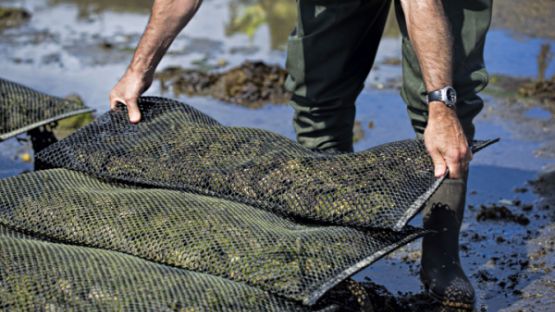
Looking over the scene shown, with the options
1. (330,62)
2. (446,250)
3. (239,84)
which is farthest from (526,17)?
(446,250)

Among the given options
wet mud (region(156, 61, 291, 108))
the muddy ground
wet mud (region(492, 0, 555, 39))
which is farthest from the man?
wet mud (region(492, 0, 555, 39))

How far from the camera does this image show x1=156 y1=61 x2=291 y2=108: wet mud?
569cm

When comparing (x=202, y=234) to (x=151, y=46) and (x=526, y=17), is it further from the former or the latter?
(x=526, y=17)

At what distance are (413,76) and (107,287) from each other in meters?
1.55

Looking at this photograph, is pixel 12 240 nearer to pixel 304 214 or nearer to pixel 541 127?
pixel 304 214

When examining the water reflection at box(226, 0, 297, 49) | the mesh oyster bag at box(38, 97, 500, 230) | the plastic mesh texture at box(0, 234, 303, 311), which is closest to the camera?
the plastic mesh texture at box(0, 234, 303, 311)

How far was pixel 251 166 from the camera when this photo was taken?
3016 millimetres

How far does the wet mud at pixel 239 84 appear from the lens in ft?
18.7

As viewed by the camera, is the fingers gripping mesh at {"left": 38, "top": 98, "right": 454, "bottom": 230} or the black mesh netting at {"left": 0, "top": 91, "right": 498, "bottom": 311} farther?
the fingers gripping mesh at {"left": 38, "top": 98, "right": 454, "bottom": 230}

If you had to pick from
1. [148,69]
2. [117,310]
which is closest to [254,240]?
[117,310]

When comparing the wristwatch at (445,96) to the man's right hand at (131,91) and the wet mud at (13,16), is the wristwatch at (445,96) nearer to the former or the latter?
the man's right hand at (131,91)

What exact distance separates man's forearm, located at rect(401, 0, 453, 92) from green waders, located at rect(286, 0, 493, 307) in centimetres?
3

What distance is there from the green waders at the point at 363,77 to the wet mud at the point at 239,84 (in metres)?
1.72

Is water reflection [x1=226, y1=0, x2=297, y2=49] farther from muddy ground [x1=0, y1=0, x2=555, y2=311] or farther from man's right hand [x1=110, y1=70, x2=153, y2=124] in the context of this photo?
man's right hand [x1=110, y1=70, x2=153, y2=124]
